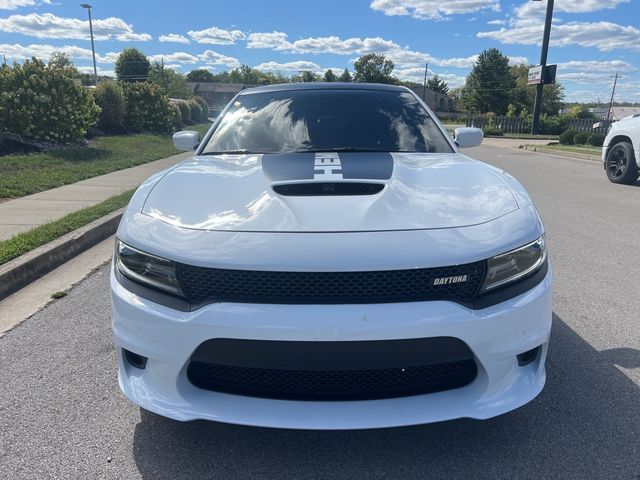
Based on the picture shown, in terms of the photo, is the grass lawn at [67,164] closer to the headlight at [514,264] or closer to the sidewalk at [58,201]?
the sidewalk at [58,201]

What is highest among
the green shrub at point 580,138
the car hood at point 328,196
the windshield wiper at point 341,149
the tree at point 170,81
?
the tree at point 170,81

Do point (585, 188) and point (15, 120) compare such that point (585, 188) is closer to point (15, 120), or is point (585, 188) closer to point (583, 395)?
point (583, 395)

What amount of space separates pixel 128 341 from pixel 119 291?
0.71 ft

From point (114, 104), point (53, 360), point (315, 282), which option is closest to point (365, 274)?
point (315, 282)

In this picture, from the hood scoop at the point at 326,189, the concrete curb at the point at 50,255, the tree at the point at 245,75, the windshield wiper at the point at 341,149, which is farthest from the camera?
the tree at the point at 245,75

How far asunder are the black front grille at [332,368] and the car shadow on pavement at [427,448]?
0.37 metres

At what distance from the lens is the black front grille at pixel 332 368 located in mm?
1830

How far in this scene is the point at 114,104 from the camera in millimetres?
17562

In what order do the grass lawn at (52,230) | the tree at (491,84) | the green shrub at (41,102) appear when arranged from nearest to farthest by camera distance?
1. the grass lawn at (52,230)
2. the green shrub at (41,102)
3. the tree at (491,84)

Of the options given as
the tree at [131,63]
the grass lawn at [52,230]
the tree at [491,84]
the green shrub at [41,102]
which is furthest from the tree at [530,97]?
the grass lawn at [52,230]

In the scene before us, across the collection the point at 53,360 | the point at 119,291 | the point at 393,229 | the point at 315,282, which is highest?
the point at 393,229

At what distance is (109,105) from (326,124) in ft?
53.5

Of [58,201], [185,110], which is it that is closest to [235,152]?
[58,201]

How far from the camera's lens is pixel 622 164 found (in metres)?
10.1
